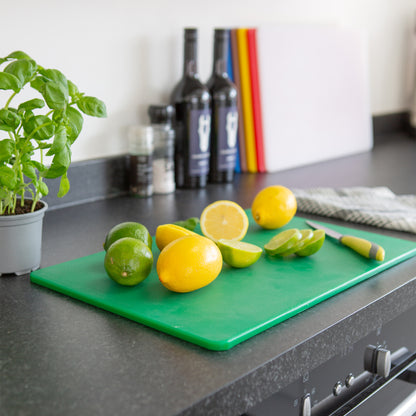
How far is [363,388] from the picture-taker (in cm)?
101

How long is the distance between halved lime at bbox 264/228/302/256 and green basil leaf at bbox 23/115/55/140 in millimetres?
394

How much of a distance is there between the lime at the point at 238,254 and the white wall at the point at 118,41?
0.64 meters

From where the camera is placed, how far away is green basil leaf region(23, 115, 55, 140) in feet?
2.81

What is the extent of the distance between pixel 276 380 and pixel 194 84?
1003mm

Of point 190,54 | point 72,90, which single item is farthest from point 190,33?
point 72,90

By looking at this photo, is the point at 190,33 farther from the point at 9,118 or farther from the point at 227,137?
the point at 9,118

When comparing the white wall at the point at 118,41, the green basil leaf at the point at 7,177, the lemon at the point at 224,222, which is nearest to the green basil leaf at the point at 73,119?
the green basil leaf at the point at 7,177

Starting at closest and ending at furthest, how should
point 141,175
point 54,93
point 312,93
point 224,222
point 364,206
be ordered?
point 54,93
point 224,222
point 364,206
point 141,175
point 312,93

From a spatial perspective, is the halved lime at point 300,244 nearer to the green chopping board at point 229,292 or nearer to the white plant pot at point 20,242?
the green chopping board at point 229,292

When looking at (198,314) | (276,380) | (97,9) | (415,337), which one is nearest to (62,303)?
(198,314)

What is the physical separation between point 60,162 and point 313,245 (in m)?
0.42

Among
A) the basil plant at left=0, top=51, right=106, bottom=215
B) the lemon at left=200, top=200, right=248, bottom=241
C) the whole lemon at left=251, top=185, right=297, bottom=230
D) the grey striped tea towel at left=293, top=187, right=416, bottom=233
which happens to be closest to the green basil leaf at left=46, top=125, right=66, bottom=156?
the basil plant at left=0, top=51, right=106, bottom=215

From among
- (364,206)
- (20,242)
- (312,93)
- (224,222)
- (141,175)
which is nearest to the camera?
(20,242)

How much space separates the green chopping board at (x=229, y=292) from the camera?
2.48 ft
